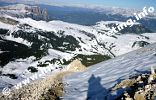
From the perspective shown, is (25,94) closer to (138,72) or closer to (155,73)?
(138,72)

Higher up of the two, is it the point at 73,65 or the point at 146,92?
the point at 146,92

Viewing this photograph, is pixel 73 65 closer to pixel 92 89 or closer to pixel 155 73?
pixel 92 89

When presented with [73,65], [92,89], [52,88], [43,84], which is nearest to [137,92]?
[92,89]

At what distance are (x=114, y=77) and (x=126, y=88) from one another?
542 cm

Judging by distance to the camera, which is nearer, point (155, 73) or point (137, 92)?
point (137, 92)

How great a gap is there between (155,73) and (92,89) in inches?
213

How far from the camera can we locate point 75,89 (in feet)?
75.1

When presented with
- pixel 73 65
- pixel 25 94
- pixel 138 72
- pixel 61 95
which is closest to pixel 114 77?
pixel 138 72

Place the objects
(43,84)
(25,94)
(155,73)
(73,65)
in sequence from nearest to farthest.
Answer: (155,73) < (25,94) < (43,84) < (73,65)

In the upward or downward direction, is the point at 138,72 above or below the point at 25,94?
above

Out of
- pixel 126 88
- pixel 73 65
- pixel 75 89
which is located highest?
pixel 126 88

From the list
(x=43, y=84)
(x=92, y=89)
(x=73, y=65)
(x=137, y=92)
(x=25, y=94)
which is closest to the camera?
(x=137, y=92)

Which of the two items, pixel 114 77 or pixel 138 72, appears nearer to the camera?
pixel 138 72

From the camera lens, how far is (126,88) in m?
17.4
